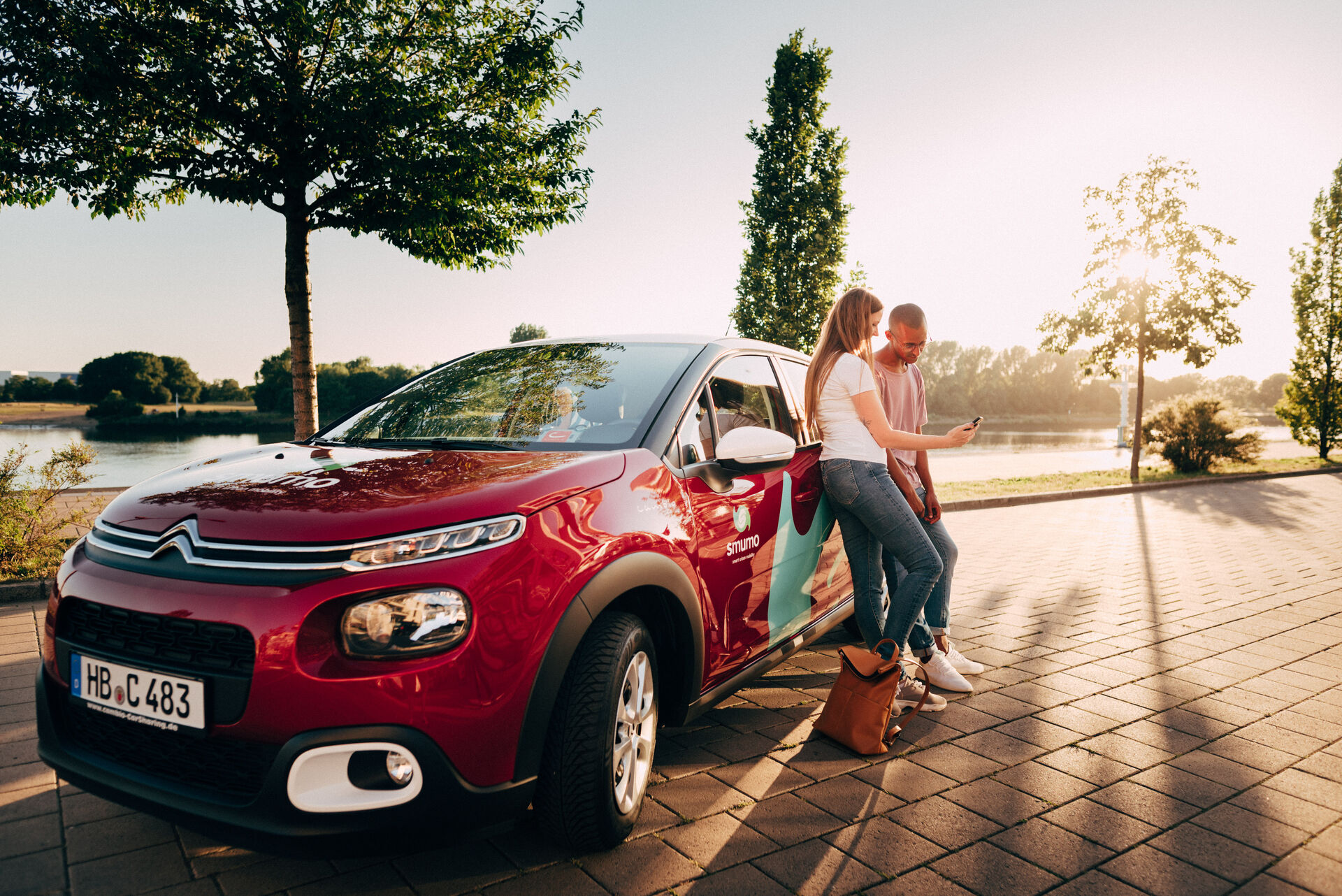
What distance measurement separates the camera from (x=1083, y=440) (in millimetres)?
46562

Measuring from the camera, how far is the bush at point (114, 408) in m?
19.5

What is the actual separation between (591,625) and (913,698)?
2.24m

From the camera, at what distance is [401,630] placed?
192cm

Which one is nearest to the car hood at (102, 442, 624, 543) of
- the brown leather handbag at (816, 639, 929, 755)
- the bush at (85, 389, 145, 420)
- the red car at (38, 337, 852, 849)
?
the red car at (38, 337, 852, 849)

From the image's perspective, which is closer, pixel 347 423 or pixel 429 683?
pixel 429 683

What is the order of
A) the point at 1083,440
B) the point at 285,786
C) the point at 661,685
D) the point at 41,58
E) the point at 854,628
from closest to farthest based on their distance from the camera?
the point at 285,786
the point at 661,685
the point at 854,628
the point at 41,58
the point at 1083,440

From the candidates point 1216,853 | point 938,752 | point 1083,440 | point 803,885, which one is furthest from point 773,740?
point 1083,440

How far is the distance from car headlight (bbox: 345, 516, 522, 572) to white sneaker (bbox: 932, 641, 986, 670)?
10.2 feet

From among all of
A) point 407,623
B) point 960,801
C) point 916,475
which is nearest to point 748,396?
point 916,475

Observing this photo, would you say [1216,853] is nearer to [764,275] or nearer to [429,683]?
[429,683]

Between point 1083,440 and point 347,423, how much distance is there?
50.0 m

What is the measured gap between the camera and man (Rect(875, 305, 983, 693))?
4.04 m

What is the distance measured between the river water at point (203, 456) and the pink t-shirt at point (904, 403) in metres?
3.00

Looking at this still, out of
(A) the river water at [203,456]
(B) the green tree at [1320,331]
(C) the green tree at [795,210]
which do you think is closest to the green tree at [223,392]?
(A) the river water at [203,456]
